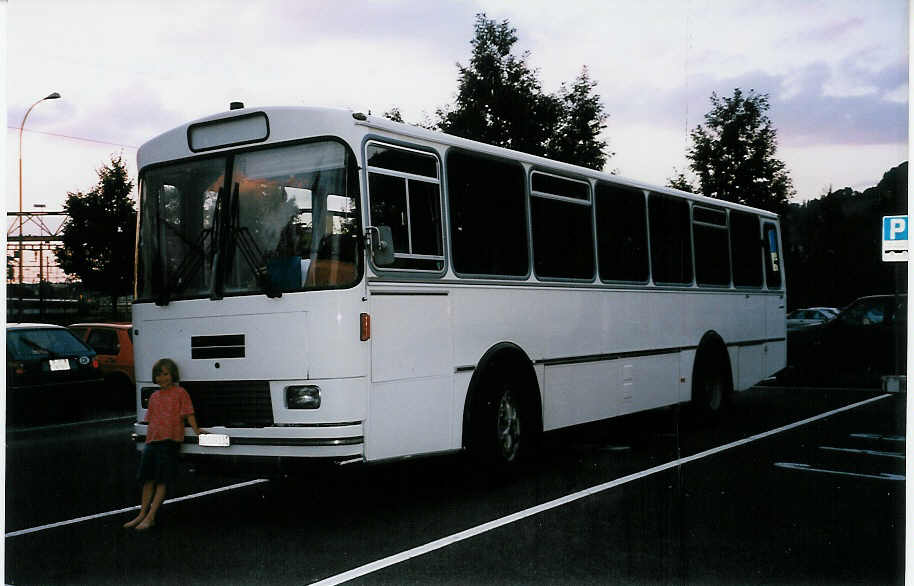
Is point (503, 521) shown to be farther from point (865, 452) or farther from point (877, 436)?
point (877, 436)

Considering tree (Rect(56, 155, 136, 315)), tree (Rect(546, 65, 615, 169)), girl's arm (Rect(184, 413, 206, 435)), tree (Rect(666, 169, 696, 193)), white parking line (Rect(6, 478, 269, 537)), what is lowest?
white parking line (Rect(6, 478, 269, 537))

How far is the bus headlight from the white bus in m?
0.02

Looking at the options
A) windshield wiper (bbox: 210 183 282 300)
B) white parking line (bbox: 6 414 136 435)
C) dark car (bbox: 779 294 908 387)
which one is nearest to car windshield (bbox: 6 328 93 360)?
white parking line (bbox: 6 414 136 435)

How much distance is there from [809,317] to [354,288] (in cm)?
1335

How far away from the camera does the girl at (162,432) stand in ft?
23.4

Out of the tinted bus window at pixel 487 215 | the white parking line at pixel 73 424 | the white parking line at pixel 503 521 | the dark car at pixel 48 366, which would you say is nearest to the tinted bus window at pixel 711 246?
the white parking line at pixel 503 521

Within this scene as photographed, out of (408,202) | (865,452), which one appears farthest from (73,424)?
(865,452)

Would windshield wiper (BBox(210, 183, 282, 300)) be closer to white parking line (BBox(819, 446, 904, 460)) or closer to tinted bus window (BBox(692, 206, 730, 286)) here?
white parking line (BBox(819, 446, 904, 460))

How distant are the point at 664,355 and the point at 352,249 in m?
5.70

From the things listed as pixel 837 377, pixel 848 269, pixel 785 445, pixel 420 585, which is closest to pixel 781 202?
pixel 848 269

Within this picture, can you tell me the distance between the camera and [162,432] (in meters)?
7.12

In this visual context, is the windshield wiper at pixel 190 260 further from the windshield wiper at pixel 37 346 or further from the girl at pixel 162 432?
the windshield wiper at pixel 37 346

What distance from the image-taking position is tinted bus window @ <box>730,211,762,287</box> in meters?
13.7

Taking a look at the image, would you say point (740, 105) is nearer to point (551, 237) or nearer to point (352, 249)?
point (551, 237)
